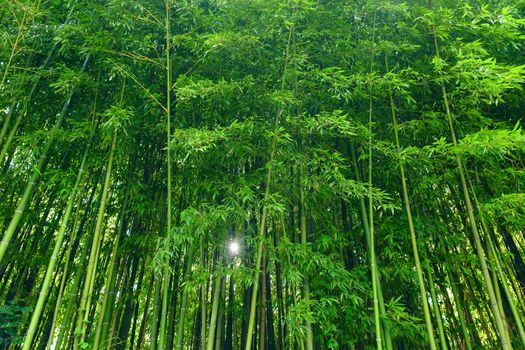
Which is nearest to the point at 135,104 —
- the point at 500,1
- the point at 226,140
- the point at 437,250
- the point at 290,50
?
the point at 226,140

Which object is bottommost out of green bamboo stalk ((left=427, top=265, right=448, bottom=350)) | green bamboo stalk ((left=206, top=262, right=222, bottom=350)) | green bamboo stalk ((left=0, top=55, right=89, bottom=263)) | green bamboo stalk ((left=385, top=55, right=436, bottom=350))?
green bamboo stalk ((left=427, top=265, right=448, bottom=350))

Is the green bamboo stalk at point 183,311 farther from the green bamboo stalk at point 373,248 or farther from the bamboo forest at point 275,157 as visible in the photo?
the green bamboo stalk at point 373,248

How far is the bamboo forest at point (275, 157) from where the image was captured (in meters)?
2.76

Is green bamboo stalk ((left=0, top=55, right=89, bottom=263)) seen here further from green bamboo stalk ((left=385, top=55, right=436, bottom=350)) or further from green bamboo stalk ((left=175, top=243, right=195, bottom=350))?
green bamboo stalk ((left=385, top=55, right=436, bottom=350))

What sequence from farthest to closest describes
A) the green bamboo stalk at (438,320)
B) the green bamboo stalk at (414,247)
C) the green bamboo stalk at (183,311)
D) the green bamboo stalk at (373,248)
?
the green bamboo stalk at (183,311)
the green bamboo stalk at (438,320)
the green bamboo stalk at (414,247)
the green bamboo stalk at (373,248)

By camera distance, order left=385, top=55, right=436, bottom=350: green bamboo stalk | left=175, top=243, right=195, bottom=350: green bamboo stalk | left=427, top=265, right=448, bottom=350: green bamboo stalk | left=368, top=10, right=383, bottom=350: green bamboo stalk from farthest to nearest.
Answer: left=175, top=243, right=195, bottom=350: green bamboo stalk
left=427, top=265, right=448, bottom=350: green bamboo stalk
left=385, top=55, right=436, bottom=350: green bamboo stalk
left=368, top=10, right=383, bottom=350: green bamboo stalk

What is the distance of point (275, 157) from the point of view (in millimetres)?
3027

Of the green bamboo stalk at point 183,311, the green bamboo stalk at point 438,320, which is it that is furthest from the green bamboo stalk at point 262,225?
the green bamboo stalk at point 438,320

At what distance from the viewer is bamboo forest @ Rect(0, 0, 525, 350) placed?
2760 millimetres

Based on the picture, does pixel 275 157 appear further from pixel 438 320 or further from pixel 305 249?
pixel 438 320

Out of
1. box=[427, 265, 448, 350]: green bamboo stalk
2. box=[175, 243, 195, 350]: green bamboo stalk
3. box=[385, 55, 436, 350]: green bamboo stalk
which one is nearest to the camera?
box=[385, 55, 436, 350]: green bamboo stalk

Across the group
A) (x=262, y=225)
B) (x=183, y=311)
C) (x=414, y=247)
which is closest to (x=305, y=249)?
(x=262, y=225)

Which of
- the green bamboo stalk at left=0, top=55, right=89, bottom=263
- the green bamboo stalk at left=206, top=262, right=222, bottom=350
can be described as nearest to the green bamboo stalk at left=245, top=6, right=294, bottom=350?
the green bamboo stalk at left=206, top=262, right=222, bottom=350

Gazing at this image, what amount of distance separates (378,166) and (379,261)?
846 mm
